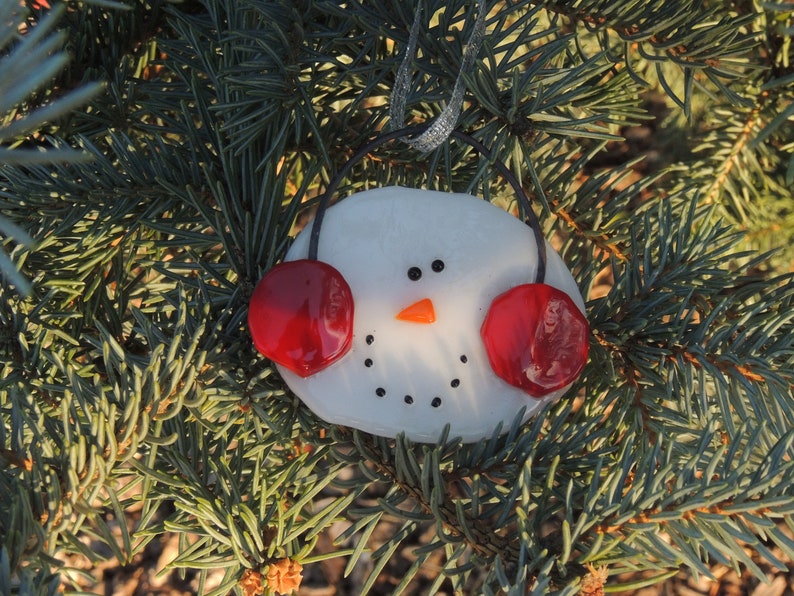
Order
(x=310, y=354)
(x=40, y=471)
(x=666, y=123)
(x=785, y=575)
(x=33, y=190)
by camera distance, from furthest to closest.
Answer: (x=666, y=123) < (x=785, y=575) < (x=33, y=190) < (x=310, y=354) < (x=40, y=471)

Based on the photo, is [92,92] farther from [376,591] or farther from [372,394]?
[376,591]

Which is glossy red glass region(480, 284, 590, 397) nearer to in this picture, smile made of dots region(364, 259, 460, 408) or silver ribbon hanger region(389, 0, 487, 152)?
smile made of dots region(364, 259, 460, 408)

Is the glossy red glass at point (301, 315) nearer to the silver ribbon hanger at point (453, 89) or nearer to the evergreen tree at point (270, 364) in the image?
Answer: the evergreen tree at point (270, 364)

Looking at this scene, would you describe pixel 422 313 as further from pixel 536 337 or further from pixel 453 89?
pixel 453 89

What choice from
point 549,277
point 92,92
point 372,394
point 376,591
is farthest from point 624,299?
point 376,591

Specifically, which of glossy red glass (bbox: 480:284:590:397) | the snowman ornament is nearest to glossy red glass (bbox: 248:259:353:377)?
the snowman ornament
